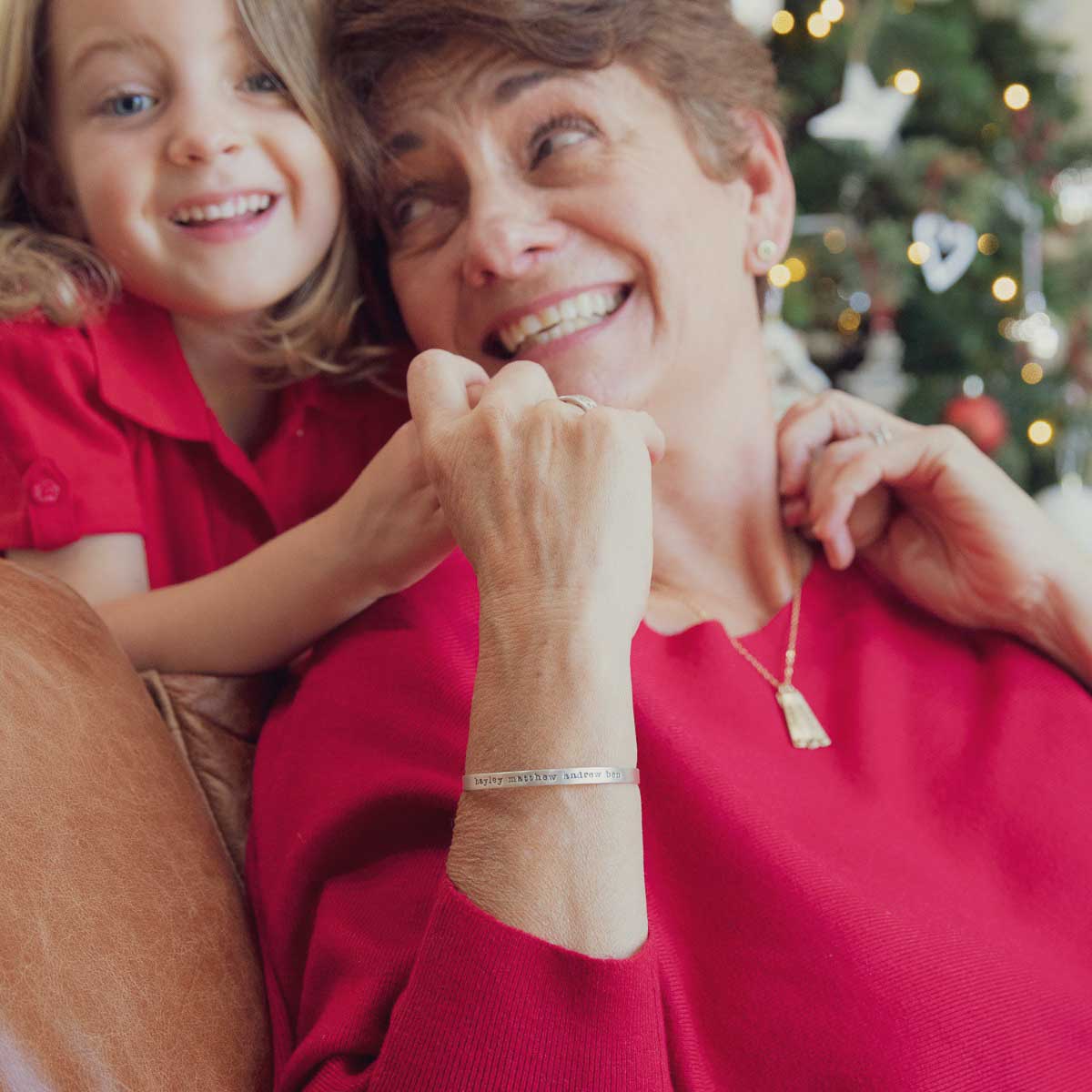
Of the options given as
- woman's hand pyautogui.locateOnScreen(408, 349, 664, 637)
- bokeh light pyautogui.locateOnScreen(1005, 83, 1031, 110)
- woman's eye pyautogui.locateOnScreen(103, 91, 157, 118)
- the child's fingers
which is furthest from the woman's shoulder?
bokeh light pyautogui.locateOnScreen(1005, 83, 1031, 110)

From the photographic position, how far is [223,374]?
4.90ft

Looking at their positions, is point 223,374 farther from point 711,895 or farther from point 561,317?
point 711,895

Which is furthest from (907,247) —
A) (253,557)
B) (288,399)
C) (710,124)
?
(253,557)

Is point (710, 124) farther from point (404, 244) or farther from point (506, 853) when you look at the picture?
point (506, 853)

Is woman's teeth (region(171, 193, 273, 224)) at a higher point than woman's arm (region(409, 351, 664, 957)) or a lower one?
higher

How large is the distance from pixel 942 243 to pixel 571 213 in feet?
6.76

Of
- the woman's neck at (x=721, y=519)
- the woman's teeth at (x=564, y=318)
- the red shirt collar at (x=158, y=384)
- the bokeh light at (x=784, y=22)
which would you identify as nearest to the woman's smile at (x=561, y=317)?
the woman's teeth at (x=564, y=318)

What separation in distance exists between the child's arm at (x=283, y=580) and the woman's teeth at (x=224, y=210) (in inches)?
15.3

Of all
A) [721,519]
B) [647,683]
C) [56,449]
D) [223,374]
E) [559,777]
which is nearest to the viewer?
[559,777]

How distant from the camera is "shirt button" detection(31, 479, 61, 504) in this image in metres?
1.26

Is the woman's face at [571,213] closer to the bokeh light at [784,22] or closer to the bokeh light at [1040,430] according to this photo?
the bokeh light at [784,22]

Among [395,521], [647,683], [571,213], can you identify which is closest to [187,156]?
[571,213]

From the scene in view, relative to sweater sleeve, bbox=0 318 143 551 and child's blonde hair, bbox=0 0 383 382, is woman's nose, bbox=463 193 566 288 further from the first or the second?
sweater sleeve, bbox=0 318 143 551

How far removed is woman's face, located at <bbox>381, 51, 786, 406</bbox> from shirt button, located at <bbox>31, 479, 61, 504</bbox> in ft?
1.60
